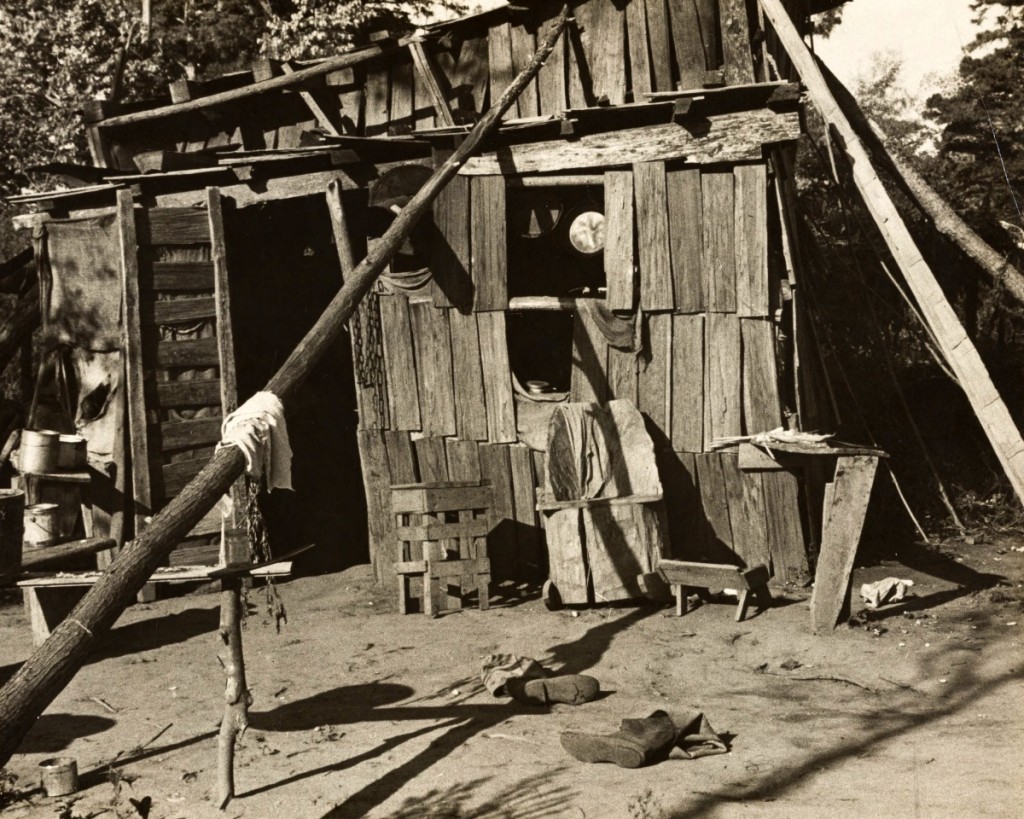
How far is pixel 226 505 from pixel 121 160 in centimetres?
450

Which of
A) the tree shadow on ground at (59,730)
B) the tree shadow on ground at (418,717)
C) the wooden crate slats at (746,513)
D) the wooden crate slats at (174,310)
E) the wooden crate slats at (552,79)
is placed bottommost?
the tree shadow on ground at (59,730)

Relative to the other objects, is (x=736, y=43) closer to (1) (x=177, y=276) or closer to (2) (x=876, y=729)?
(1) (x=177, y=276)

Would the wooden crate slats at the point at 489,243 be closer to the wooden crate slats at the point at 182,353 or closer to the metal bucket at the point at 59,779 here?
the wooden crate slats at the point at 182,353

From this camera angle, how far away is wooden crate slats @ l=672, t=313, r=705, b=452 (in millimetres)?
8984

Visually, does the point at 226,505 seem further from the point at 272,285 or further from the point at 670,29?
the point at 670,29

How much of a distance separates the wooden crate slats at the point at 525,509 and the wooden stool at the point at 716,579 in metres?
1.40

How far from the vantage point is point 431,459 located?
10008 mm

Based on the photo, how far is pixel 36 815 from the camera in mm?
5594

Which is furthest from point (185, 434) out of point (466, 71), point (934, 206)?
point (934, 206)

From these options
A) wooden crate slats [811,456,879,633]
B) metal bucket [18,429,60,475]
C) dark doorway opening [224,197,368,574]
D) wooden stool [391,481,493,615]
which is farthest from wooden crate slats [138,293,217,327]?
wooden crate slats [811,456,879,633]

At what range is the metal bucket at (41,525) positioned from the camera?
8.90m

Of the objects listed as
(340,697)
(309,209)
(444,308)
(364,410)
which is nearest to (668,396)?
(444,308)

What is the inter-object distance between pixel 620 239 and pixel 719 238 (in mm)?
811

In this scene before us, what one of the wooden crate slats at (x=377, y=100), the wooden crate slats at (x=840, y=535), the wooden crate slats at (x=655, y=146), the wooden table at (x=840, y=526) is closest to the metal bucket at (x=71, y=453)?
the wooden crate slats at (x=377, y=100)
